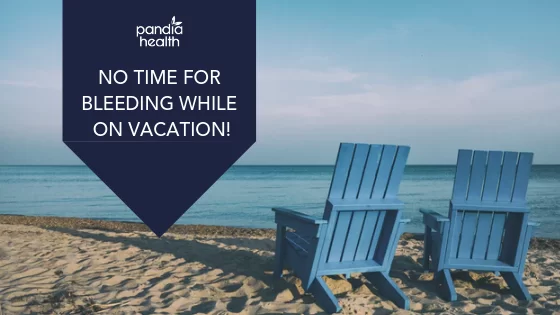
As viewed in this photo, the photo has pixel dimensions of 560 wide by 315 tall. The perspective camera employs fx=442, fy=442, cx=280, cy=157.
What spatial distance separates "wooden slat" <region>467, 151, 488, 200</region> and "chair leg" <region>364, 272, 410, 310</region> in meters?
0.92

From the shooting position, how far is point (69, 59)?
796cm

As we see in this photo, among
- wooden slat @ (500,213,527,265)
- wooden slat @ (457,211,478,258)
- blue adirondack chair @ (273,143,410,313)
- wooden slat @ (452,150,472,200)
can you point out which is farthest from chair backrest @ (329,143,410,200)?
wooden slat @ (500,213,527,265)

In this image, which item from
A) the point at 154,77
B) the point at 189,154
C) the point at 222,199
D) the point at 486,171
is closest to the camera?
the point at 486,171

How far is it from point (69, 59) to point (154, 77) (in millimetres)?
1780

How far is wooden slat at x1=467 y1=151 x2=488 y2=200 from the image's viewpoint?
3.44 meters

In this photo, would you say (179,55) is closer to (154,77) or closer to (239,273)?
(154,77)

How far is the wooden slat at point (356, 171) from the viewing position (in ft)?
10.3

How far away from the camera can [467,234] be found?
361 cm

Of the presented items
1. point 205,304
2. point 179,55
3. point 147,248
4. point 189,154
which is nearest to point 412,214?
point 189,154

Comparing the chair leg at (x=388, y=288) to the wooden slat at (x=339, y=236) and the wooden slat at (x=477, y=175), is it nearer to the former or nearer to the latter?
the wooden slat at (x=339, y=236)

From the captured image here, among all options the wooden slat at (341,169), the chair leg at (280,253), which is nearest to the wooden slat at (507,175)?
the wooden slat at (341,169)

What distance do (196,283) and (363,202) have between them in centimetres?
155

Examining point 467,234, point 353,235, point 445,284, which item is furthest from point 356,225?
point 467,234

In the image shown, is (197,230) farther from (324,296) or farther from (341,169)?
(341,169)
